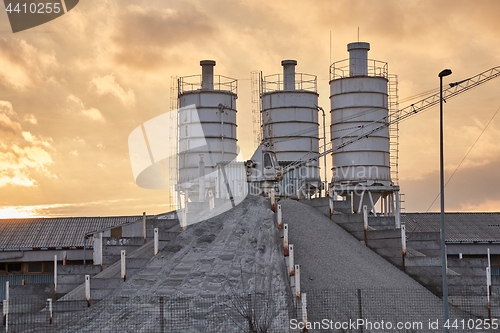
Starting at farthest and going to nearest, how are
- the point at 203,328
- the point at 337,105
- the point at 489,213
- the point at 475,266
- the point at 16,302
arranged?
1. the point at 489,213
2. the point at 337,105
3. the point at 475,266
4. the point at 16,302
5. the point at 203,328

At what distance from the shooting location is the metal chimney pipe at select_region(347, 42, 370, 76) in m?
49.8

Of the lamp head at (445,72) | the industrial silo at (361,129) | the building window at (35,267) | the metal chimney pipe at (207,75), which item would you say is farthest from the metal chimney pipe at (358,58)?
the lamp head at (445,72)

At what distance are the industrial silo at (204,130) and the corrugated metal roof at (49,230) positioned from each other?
15.0ft

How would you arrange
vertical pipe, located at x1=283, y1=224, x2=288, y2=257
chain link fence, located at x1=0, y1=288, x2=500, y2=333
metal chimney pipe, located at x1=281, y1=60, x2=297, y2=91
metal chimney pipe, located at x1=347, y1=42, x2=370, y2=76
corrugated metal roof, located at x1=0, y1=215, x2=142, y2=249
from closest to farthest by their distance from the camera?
chain link fence, located at x1=0, y1=288, x2=500, y2=333, vertical pipe, located at x1=283, y1=224, x2=288, y2=257, corrugated metal roof, located at x1=0, y1=215, x2=142, y2=249, metal chimney pipe, located at x1=347, y1=42, x2=370, y2=76, metal chimney pipe, located at x1=281, y1=60, x2=297, y2=91

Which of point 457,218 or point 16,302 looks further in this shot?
point 457,218

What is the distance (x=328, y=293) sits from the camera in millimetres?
25703

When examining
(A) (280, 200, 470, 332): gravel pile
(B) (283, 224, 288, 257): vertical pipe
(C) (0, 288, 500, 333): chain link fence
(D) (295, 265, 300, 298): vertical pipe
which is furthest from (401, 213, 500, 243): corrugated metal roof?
(D) (295, 265, 300, 298): vertical pipe

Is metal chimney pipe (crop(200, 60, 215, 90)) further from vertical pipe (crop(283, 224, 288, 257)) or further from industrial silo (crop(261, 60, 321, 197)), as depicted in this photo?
vertical pipe (crop(283, 224, 288, 257))

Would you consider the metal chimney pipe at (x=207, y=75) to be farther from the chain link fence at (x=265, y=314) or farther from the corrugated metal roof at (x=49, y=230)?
the chain link fence at (x=265, y=314)

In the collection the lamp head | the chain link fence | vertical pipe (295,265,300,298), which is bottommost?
the chain link fence

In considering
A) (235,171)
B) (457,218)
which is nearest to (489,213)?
(457,218)

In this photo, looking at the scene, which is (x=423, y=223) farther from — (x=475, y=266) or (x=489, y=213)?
(x=475, y=266)

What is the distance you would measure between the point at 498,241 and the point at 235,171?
54.1 ft

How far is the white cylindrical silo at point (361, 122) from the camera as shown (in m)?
48.9
